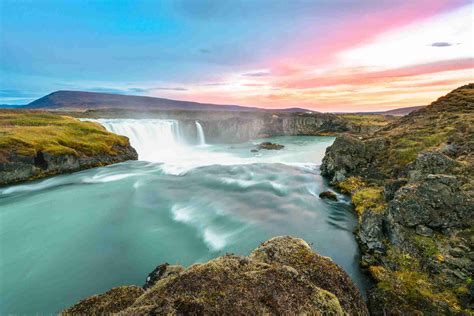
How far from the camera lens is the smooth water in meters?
13.4

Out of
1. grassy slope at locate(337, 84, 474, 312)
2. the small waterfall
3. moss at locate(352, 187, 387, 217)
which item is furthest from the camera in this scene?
the small waterfall

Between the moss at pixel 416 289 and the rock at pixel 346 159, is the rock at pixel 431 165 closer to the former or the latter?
the moss at pixel 416 289

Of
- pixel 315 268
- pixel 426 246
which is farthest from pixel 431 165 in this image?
pixel 315 268

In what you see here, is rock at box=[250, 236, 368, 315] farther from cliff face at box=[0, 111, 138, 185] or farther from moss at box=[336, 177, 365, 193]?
cliff face at box=[0, 111, 138, 185]

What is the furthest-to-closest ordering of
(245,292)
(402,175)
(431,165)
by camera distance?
(402,175)
(431,165)
(245,292)

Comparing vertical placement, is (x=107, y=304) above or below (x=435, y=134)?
below

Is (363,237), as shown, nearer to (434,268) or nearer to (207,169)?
(434,268)

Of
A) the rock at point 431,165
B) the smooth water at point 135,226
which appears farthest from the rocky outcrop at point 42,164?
the rock at point 431,165

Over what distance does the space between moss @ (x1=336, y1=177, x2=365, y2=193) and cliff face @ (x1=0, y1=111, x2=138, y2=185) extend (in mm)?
36982

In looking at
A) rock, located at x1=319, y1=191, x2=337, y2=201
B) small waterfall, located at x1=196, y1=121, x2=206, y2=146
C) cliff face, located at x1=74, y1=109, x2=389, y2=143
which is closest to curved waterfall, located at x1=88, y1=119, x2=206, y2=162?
small waterfall, located at x1=196, y1=121, x2=206, y2=146

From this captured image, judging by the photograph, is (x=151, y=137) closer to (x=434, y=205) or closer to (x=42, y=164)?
(x=42, y=164)

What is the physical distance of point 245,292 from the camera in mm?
5281

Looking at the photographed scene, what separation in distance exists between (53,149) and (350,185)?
40.7 m

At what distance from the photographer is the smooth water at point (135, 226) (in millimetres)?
13383
